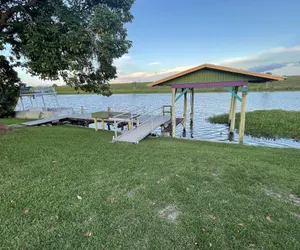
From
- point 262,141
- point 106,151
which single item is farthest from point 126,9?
point 262,141

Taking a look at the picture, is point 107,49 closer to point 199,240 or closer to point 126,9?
point 126,9

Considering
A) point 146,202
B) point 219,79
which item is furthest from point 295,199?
point 219,79

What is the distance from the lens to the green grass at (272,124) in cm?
1279

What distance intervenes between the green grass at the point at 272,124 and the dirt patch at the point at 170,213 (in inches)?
481

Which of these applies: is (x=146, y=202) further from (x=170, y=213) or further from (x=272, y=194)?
(x=272, y=194)

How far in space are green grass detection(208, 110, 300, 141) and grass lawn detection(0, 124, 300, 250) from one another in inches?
320

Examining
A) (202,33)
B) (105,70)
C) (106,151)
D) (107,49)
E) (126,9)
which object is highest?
(202,33)

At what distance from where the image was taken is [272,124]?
14492 millimetres

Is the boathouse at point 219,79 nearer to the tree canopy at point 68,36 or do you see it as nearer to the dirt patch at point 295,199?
the tree canopy at point 68,36

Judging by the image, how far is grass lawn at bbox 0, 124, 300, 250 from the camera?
8.36 feet

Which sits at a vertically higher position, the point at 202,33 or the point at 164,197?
the point at 202,33

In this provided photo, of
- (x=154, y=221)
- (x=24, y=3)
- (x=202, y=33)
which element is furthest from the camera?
(x=202, y=33)

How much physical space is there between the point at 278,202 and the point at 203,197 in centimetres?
144

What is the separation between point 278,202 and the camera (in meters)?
3.48
